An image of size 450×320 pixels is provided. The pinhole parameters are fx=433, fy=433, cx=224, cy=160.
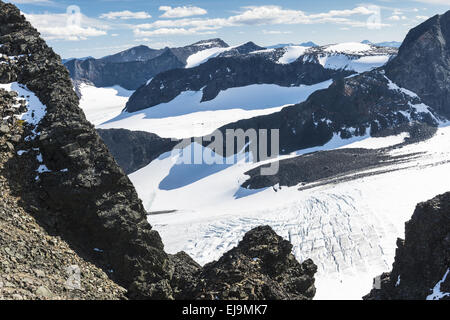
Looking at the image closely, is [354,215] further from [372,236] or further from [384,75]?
[384,75]

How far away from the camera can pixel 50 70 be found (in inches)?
951

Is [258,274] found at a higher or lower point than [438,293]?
higher

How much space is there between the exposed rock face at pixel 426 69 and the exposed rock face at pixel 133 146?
74640mm

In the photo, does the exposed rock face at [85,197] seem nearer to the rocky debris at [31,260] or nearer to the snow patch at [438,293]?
the rocky debris at [31,260]

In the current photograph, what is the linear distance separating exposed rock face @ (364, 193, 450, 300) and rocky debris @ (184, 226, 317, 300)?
536cm

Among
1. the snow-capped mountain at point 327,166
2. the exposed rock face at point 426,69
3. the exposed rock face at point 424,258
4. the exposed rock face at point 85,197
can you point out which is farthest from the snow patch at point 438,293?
the exposed rock face at point 426,69

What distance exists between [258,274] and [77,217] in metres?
9.00

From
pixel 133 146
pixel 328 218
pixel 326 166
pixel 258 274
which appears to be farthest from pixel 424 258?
pixel 133 146

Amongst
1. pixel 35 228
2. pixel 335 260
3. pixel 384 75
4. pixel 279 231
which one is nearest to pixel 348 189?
pixel 279 231

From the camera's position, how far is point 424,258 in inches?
944

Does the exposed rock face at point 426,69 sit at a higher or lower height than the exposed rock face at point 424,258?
higher

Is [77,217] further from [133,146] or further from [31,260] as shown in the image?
[133,146]

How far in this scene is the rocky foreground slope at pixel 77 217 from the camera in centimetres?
1828

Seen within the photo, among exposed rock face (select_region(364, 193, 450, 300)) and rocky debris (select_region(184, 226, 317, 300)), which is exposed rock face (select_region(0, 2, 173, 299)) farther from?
exposed rock face (select_region(364, 193, 450, 300))
